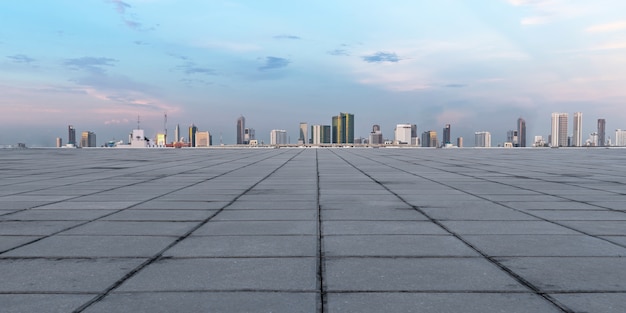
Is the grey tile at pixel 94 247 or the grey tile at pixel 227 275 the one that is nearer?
the grey tile at pixel 227 275

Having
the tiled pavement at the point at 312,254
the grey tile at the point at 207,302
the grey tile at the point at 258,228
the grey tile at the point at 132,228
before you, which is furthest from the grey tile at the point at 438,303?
the grey tile at the point at 132,228

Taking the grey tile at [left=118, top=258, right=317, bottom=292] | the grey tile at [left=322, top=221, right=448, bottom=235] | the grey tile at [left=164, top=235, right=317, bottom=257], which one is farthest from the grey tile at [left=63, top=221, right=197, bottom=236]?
the grey tile at [left=322, top=221, right=448, bottom=235]

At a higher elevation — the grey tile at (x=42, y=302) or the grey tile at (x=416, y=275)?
the grey tile at (x=416, y=275)

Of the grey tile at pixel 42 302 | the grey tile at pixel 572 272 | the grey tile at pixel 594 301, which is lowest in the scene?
the grey tile at pixel 42 302

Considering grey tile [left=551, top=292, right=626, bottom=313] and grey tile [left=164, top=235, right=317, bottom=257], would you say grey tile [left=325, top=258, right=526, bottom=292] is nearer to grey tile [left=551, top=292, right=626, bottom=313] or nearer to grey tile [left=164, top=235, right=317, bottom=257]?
grey tile [left=551, top=292, right=626, bottom=313]

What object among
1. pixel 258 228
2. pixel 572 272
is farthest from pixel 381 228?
pixel 572 272

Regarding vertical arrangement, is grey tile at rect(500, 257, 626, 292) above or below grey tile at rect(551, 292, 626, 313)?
above

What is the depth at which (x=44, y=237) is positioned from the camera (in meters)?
7.60

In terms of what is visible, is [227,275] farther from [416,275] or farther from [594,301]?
[594,301]

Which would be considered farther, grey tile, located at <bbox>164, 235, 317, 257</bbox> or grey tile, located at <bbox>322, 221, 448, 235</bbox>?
grey tile, located at <bbox>322, 221, 448, 235</bbox>

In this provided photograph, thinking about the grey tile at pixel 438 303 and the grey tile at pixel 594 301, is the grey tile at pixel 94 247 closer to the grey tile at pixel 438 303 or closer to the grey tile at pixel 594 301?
the grey tile at pixel 438 303

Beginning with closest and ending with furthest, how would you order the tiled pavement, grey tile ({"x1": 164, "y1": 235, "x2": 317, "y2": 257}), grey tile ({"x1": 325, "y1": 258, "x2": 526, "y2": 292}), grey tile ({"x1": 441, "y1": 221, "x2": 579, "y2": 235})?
the tiled pavement, grey tile ({"x1": 325, "y1": 258, "x2": 526, "y2": 292}), grey tile ({"x1": 164, "y1": 235, "x2": 317, "y2": 257}), grey tile ({"x1": 441, "y1": 221, "x2": 579, "y2": 235})

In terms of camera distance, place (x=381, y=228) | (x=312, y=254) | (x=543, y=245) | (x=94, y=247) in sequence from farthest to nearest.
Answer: (x=381, y=228) < (x=543, y=245) < (x=94, y=247) < (x=312, y=254)

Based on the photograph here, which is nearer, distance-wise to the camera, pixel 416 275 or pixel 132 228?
pixel 416 275
